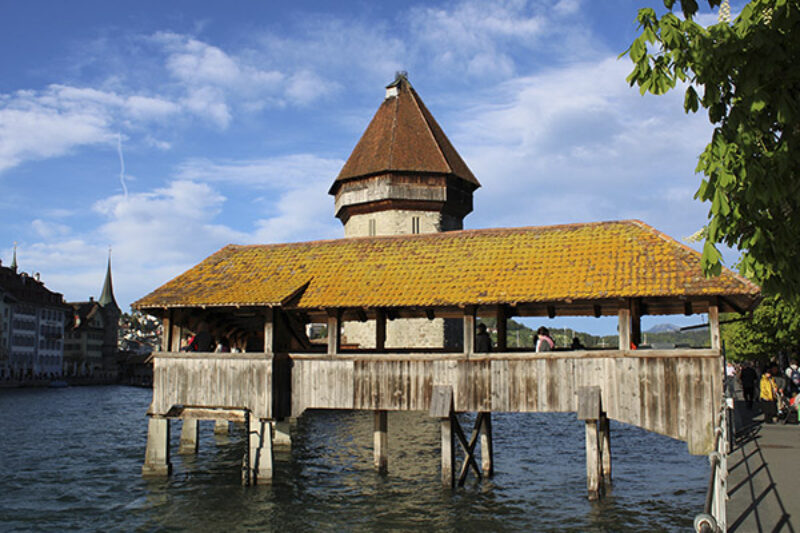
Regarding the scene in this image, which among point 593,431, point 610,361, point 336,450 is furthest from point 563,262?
point 336,450

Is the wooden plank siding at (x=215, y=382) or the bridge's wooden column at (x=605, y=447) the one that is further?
the bridge's wooden column at (x=605, y=447)

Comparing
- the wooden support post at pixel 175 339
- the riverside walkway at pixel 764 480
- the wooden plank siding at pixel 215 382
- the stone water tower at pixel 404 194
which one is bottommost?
the riverside walkway at pixel 764 480

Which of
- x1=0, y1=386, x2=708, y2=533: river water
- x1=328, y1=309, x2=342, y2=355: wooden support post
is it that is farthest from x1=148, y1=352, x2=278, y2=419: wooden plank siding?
x1=0, y1=386, x2=708, y2=533: river water

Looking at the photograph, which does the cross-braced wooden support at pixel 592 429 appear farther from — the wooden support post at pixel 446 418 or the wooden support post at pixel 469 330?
the wooden support post at pixel 446 418

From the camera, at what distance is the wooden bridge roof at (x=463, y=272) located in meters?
14.2

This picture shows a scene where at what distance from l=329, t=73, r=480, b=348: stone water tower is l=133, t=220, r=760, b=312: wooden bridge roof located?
637 inches

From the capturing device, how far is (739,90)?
6289 mm

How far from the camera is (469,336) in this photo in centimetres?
1520

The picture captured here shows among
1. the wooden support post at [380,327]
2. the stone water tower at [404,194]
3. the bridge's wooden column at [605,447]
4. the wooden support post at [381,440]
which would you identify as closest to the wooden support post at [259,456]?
the wooden support post at [381,440]

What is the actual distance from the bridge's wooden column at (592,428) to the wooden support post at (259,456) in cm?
718

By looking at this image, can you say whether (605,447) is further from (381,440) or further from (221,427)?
(221,427)

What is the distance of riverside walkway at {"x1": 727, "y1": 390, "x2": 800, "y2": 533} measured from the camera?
7.77 meters

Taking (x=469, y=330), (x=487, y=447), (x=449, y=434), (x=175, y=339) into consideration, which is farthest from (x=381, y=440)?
(x=175, y=339)

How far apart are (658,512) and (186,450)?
48.0 ft
